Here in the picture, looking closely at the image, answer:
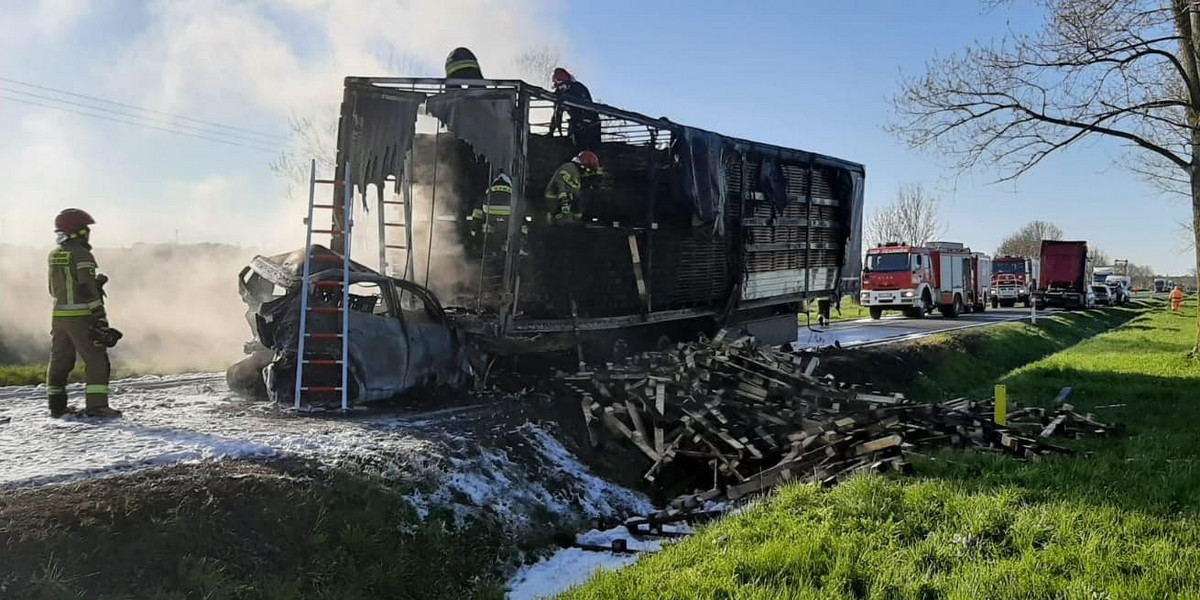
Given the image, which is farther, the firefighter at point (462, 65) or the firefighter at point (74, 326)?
the firefighter at point (462, 65)

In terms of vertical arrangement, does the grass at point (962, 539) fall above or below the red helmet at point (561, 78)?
below

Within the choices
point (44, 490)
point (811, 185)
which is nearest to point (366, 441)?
point (44, 490)

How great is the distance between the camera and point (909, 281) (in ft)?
88.7

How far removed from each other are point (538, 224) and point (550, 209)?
0.94 feet

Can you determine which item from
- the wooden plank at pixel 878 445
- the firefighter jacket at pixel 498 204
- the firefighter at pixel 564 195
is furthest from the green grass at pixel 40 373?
the wooden plank at pixel 878 445

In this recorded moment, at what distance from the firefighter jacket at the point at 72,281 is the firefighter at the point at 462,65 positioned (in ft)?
13.7

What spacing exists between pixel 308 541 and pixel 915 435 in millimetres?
5503

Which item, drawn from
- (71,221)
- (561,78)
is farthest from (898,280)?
(71,221)

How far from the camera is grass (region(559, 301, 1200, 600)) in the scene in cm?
413

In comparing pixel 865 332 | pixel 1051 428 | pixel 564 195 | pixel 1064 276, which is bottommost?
pixel 1051 428

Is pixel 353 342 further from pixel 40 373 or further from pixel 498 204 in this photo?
pixel 40 373

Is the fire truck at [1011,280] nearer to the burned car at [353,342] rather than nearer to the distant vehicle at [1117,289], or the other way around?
the distant vehicle at [1117,289]

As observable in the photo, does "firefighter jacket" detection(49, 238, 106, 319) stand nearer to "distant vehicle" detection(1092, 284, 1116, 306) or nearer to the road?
the road

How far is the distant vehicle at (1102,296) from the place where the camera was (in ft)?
146
